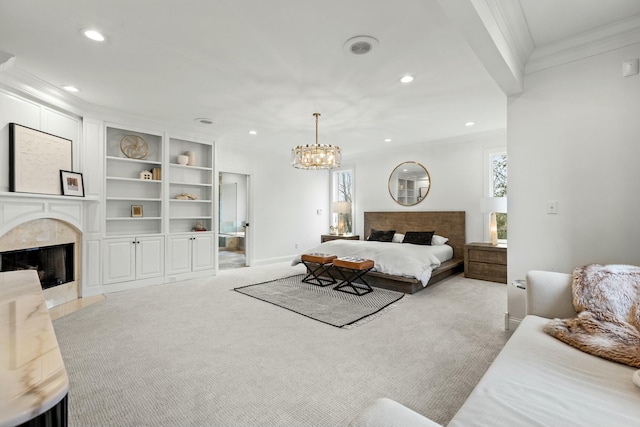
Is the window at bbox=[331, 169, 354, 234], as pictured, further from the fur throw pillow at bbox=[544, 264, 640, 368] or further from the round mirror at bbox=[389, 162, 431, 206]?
the fur throw pillow at bbox=[544, 264, 640, 368]

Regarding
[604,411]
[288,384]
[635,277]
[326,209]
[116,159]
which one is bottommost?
[288,384]

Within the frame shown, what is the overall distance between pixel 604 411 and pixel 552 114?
2471mm

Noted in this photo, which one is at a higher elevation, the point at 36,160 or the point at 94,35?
the point at 94,35

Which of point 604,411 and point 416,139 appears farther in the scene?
point 416,139

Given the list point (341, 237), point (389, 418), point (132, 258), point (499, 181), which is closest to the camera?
point (389, 418)

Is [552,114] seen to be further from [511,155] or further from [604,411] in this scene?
[604,411]

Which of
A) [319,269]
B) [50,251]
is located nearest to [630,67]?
[319,269]

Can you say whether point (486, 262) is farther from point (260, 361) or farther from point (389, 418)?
point (389, 418)

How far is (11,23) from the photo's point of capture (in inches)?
94.5

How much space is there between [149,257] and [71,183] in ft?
4.88

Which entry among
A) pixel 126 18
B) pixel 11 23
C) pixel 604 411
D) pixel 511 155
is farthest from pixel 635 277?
pixel 11 23

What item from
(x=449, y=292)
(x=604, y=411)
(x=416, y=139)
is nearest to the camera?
(x=604, y=411)

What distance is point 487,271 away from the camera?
202 inches

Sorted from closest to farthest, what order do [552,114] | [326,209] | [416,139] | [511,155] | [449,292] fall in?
1. [552,114]
2. [511,155]
3. [449,292]
4. [416,139]
5. [326,209]
